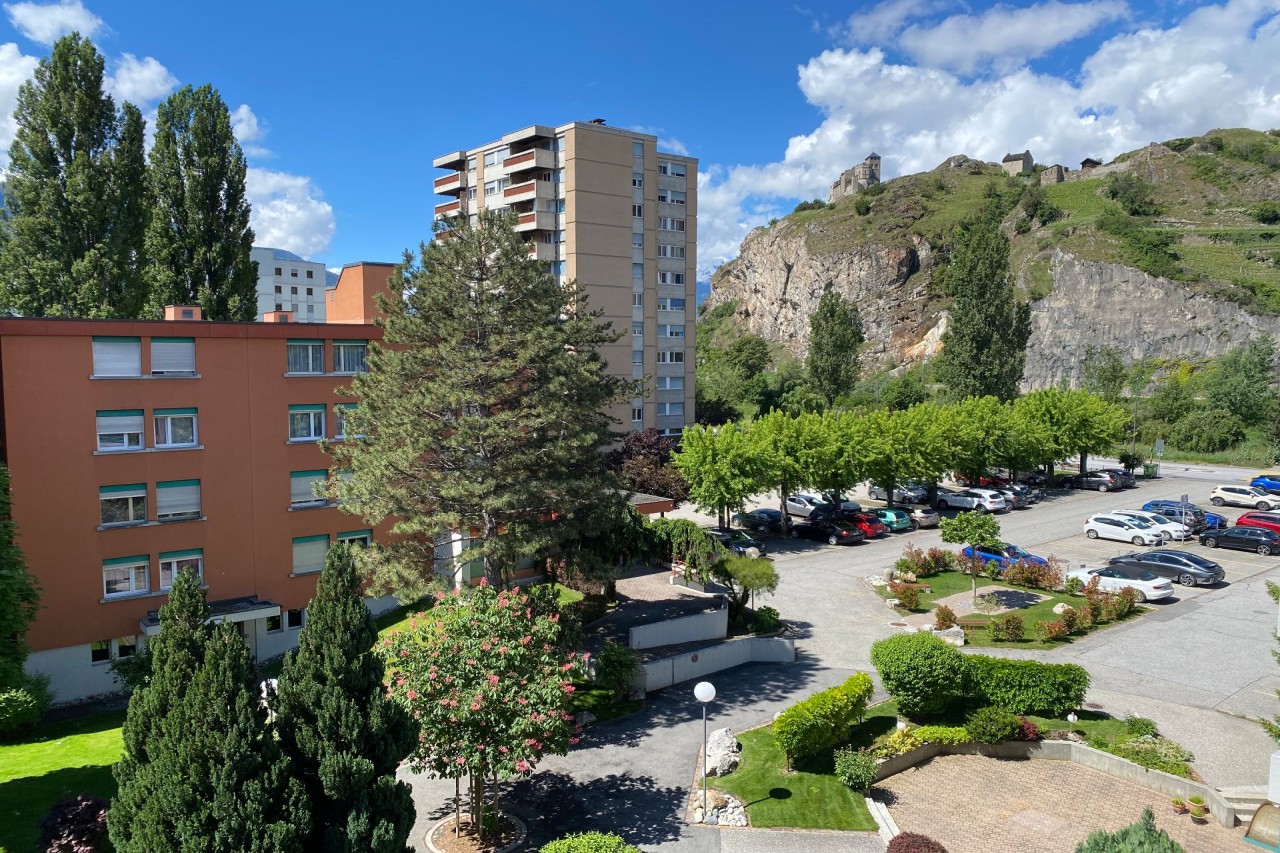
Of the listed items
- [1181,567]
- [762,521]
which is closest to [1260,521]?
[1181,567]

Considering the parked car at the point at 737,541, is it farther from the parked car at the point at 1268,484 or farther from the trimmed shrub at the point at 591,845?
the parked car at the point at 1268,484

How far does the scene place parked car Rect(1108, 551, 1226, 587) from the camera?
32.8 metres

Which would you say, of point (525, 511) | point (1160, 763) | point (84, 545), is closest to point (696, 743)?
point (525, 511)

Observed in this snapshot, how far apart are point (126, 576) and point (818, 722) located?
70.8 ft

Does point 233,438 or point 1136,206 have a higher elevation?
point 1136,206

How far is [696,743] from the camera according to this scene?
66.7 feet

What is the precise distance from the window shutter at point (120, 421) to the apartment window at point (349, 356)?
6.37m

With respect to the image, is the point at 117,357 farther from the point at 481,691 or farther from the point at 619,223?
the point at 619,223

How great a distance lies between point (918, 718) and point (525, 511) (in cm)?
1196

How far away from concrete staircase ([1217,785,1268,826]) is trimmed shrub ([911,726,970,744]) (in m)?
5.23

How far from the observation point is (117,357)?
24.4m

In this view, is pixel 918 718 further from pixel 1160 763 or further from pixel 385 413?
pixel 385 413

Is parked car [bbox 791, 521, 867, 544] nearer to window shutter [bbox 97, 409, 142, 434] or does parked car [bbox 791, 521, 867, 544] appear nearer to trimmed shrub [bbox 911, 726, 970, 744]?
trimmed shrub [bbox 911, 726, 970, 744]

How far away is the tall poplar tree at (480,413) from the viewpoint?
21.8 m
